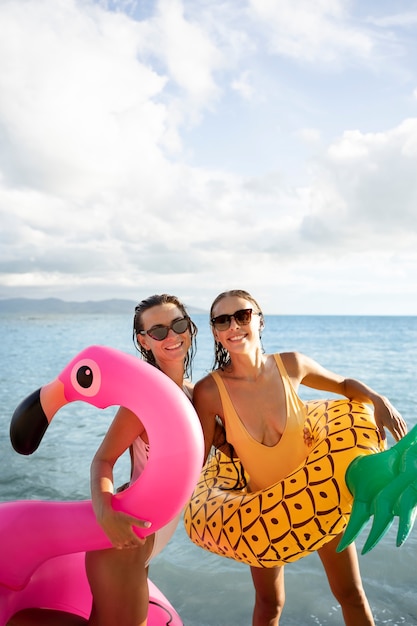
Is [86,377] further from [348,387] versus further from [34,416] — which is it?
[348,387]

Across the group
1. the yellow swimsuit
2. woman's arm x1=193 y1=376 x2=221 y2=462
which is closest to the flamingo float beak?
woman's arm x1=193 y1=376 x2=221 y2=462

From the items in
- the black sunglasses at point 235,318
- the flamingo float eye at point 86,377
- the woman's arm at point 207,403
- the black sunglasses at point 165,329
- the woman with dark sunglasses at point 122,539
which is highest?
the black sunglasses at point 235,318

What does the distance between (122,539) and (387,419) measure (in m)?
1.16

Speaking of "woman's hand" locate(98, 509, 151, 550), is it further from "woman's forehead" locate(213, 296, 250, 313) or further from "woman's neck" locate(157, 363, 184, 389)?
"woman's forehead" locate(213, 296, 250, 313)

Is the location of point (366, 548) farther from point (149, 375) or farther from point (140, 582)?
point (149, 375)

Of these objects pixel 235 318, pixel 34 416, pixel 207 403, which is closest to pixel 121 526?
pixel 34 416

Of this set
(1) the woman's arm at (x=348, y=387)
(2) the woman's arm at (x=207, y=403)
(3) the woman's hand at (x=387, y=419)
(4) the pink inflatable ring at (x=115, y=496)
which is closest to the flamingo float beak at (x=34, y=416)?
(4) the pink inflatable ring at (x=115, y=496)

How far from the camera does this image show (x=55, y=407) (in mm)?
2061

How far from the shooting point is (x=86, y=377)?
2.02 meters

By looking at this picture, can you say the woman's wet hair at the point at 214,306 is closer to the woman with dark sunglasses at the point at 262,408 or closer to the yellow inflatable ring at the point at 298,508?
the woman with dark sunglasses at the point at 262,408

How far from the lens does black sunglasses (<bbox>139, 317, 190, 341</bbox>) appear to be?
227 centimetres

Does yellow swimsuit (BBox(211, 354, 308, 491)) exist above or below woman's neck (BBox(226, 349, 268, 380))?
below

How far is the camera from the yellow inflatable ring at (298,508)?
214 centimetres

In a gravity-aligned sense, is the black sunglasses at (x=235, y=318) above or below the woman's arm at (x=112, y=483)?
above
